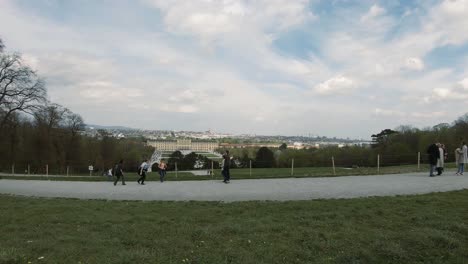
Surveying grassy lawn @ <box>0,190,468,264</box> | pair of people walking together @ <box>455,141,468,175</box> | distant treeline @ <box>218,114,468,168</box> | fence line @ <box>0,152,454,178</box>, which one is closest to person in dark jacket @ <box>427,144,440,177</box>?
pair of people walking together @ <box>455,141,468,175</box>

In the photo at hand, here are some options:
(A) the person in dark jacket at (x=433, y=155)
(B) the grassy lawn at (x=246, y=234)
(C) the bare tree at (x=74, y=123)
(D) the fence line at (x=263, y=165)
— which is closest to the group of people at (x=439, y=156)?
(A) the person in dark jacket at (x=433, y=155)

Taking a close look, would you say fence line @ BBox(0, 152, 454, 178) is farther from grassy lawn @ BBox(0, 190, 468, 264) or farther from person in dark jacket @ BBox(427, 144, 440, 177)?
grassy lawn @ BBox(0, 190, 468, 264)

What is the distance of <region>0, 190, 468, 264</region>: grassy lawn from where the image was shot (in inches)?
252

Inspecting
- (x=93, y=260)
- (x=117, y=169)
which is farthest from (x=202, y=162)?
(x=93, y=260)

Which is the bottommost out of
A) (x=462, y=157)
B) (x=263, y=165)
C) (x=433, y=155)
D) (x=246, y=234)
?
(x=263, y=165)

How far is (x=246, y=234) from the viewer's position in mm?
7629

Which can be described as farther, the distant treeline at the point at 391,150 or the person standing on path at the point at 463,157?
the distant treeline at the point at 391,150

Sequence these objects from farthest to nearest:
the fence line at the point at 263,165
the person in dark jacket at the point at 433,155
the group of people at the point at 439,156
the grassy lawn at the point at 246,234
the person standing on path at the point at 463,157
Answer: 1. the fence line at the point at 263,165
2. the person standing on path at the point at 463,157
3. the group of people at the point at 439,156
4. the person in dark jacket at the point at 433,155
5. the grassy lawn at the point at 246,234

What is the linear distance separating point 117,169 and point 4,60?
19.8 m

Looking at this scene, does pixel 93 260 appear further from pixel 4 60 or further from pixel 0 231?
pixel 4 60

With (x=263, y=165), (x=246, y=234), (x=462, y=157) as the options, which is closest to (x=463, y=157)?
(x=462, y=157)

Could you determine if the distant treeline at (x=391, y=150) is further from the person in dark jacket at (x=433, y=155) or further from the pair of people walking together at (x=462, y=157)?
the person in dark jacket at (x=433, y=155)

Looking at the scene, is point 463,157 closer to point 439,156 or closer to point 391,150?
point 439,156

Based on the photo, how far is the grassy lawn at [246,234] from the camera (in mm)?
6391
